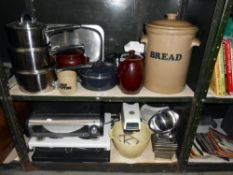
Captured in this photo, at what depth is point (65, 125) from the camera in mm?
1035

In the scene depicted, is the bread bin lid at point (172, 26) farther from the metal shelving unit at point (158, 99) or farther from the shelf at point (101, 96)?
the shelf at point (101, 96)

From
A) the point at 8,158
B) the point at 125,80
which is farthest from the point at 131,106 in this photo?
the point at 8,158

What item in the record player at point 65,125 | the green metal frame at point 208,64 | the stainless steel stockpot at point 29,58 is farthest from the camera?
the record player at point 65,125

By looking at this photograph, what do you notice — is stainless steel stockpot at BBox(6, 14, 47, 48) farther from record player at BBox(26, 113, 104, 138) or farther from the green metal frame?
the green metal frame

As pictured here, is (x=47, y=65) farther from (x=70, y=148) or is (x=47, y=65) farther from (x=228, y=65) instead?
(x=228, y=65)

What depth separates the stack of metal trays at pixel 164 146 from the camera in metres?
1.06

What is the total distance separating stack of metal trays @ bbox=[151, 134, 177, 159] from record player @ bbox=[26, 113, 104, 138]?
0.32 metres

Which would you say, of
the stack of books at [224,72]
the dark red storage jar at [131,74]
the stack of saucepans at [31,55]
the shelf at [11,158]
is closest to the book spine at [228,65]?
the stack of books at [224,72]

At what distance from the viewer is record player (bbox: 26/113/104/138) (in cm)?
101

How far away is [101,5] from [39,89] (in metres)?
0.57

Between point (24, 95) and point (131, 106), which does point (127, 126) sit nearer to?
point (131, 106)

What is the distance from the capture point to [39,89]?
89 centimetres

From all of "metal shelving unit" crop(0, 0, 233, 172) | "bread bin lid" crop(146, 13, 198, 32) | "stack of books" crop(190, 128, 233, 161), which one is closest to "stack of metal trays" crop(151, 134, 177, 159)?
"metal shelving unit" crop(0, 0, 233, 172)

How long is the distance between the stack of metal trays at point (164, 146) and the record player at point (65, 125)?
0.32 meters
